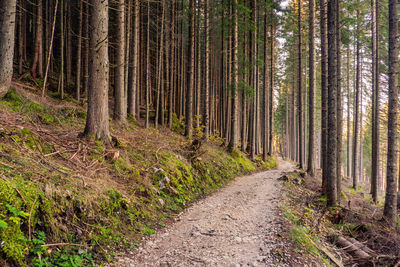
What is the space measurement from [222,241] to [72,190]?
304 centimetres

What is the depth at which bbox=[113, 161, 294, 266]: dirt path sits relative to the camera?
146 inches

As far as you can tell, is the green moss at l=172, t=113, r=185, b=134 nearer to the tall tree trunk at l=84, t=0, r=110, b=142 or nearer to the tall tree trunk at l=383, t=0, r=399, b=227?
the tall tree trunk at l=84, t=0, r=110, b=142

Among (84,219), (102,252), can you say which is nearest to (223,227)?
(102,252)

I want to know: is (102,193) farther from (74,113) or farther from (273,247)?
(74,113)

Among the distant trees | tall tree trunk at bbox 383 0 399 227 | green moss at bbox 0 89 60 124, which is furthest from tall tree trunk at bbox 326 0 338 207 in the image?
green moss at bbox 0 89 60 124

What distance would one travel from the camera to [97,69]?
639cm

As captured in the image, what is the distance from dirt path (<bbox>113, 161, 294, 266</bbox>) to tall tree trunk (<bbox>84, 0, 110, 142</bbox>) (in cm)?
368

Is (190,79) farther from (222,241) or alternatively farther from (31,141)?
(222,241)

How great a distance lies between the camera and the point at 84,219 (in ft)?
12.7

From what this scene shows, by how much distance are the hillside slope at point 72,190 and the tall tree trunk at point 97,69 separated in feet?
1.92

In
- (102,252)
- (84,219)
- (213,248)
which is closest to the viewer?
(102,252)

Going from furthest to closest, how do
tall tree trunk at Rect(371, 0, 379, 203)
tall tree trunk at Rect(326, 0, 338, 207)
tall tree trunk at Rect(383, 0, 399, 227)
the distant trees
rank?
tall tree trunk at Rect(371, 0, 379, 203) → tall tree trunk at Rect(326, 0, 338, 207) → tall tree trunk at Rect(383, 0, 399, 227) → the distant trees

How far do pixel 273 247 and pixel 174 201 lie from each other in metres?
3.39

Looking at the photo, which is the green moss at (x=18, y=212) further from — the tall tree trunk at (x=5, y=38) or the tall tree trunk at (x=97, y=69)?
the tall tree trunk at (x=5, y=38)
